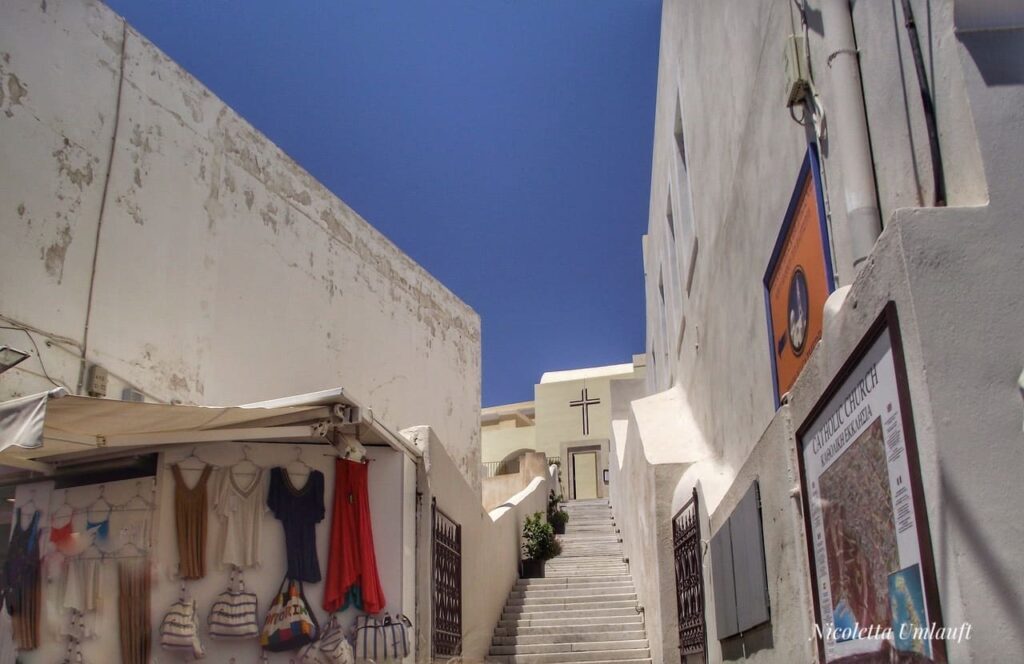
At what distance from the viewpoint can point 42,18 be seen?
7.54 metres

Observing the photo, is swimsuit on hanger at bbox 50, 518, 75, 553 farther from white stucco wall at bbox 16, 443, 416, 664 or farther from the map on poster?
the map on poster

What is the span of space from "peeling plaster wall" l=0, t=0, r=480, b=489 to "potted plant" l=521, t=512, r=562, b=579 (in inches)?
121

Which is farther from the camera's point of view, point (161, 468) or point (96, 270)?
point (96, 270)

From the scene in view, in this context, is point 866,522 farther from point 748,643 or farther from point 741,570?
point 748,643

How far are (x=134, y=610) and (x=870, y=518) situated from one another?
215 inches

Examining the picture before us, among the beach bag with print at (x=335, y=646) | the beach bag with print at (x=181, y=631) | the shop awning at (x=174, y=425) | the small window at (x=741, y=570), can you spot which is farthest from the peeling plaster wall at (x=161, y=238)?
the small window at (x=741, y=570)

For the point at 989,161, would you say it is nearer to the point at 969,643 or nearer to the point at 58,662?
the point at 969,643

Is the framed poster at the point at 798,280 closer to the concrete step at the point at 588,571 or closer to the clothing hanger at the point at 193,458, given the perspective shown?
the clothing hanger at the point at 193,458

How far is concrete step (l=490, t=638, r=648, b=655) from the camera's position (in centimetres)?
1033

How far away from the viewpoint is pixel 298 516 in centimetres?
725

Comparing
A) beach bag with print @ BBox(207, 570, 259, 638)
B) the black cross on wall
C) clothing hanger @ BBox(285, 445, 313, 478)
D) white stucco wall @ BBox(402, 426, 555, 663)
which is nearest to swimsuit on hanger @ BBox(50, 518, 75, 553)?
beach bag with print @ BBox(207, 570, 259, 638)

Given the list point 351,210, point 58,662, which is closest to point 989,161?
point 58,662

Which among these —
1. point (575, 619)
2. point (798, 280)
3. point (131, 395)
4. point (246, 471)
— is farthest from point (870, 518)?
point (575, 619)

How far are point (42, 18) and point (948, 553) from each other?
765 cm
